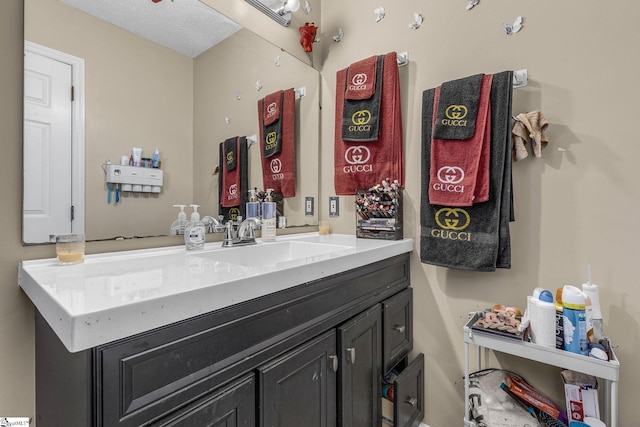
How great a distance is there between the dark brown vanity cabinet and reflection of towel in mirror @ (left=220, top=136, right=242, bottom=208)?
66 centimetres

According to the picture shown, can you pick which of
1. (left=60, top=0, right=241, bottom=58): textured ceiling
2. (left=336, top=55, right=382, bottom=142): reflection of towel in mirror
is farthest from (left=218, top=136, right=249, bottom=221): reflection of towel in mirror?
(left=336, top=55, right=382, bottom=142): reflection of towel in mirror

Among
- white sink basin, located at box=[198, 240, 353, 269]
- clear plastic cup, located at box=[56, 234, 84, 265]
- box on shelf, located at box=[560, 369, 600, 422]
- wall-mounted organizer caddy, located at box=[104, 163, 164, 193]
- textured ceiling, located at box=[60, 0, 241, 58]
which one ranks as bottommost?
box on shelf, located at box=[560, 369, 600, 422]

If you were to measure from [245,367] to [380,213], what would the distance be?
3.12 ft

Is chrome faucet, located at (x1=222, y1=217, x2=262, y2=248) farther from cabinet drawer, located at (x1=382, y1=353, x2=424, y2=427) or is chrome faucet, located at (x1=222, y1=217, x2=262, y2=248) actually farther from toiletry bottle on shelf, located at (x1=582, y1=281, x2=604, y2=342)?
toiletry bottle on shelf, located at (x1=582, y1=281, x2=604, y2=342)

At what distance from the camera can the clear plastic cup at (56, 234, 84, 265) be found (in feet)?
2.81

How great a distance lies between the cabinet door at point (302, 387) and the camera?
762mm

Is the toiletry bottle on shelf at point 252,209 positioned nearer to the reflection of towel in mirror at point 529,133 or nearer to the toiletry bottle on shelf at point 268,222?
the toiletry bottle on shelf at point 268,222

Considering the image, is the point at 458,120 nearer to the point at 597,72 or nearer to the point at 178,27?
the point at 597,72

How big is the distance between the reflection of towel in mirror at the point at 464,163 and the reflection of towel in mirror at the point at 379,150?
22 centimetres

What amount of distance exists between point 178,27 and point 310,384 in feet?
4.50

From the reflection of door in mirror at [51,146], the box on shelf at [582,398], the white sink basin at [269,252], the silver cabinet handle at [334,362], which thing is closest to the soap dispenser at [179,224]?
the white sink basin at [269,252]

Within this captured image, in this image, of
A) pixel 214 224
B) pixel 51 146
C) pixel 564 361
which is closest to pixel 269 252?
pixel 214 224

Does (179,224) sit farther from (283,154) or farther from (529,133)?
(529,133)

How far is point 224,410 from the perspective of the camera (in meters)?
0.67
